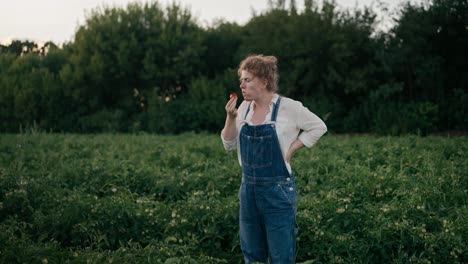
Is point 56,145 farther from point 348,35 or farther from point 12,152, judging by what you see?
point 348,35

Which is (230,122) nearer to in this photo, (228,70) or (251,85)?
(251,85)

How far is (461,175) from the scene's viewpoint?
612 centimetres

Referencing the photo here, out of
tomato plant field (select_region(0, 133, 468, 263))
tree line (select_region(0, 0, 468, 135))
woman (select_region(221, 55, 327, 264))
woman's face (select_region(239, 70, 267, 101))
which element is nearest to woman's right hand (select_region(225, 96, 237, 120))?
woman (select_region(221, 55, 327, 264))

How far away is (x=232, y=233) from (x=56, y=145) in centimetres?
724

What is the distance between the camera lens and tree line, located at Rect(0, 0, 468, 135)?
1655 cm

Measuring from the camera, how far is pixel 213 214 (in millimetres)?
4906

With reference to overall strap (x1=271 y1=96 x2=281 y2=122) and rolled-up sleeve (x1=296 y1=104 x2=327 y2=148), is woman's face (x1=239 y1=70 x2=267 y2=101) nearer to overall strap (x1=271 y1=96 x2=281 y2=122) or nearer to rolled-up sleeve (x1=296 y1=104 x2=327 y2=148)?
overall strap (x1=271 y1=96 x2=281 y2=122)

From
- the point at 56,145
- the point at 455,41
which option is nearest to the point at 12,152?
the point at 56,145

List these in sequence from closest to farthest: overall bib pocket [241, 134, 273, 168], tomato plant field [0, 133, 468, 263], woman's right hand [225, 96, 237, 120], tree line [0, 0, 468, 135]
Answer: woman's right hand [225, 96, 237, 120]
overall bib pocket [241, 134, 273, 168]
tomato plant field [0, 133, 468, 263]
tree line [0, 0, 468, 135]

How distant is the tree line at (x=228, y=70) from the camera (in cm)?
1655

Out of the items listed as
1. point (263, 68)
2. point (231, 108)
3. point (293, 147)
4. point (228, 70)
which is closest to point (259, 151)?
point (293, 147)

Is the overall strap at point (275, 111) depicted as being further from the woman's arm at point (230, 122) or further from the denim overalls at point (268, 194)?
the woman's arm at point (230, 122)

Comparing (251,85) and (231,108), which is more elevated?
(251,85)

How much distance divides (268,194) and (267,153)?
0.94ft
